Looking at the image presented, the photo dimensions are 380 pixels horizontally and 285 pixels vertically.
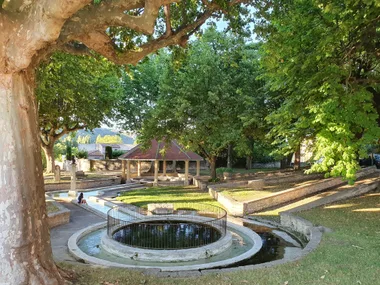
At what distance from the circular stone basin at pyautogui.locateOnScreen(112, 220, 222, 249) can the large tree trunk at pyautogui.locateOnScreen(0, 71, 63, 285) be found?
18.7ft

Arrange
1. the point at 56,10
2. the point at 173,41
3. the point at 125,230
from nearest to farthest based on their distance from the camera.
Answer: the point at 56,10 < the point at 173,41 < the point at 125,230

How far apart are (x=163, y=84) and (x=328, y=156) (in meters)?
16.7

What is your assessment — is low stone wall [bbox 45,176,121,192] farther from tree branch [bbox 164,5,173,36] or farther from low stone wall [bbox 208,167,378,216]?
tree branch [bbox 164,5,173,36]

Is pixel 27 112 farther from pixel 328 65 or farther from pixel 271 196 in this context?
pixel 271 196

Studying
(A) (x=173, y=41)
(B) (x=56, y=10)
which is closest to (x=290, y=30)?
(A) (x=173, y=41)

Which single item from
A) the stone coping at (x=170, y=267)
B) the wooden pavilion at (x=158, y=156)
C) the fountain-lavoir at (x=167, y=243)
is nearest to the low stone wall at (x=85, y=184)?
the wooden pavilion at (x=158, y=156)

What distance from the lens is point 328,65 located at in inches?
422

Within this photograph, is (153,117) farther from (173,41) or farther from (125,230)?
(173,41)

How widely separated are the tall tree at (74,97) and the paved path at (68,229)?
266 inches

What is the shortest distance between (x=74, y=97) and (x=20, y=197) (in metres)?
20.2

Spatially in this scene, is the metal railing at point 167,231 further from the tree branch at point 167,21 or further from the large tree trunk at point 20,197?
the tree branch at point 167,21

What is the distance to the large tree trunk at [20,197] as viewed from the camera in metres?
5.53

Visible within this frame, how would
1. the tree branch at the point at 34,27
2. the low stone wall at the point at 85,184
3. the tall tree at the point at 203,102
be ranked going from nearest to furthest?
the tree branch at the point at 34,27 < the tall tree at the point at 203,102 < the low stone wall at the point at 85,184

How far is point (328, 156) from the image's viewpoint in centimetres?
1018
